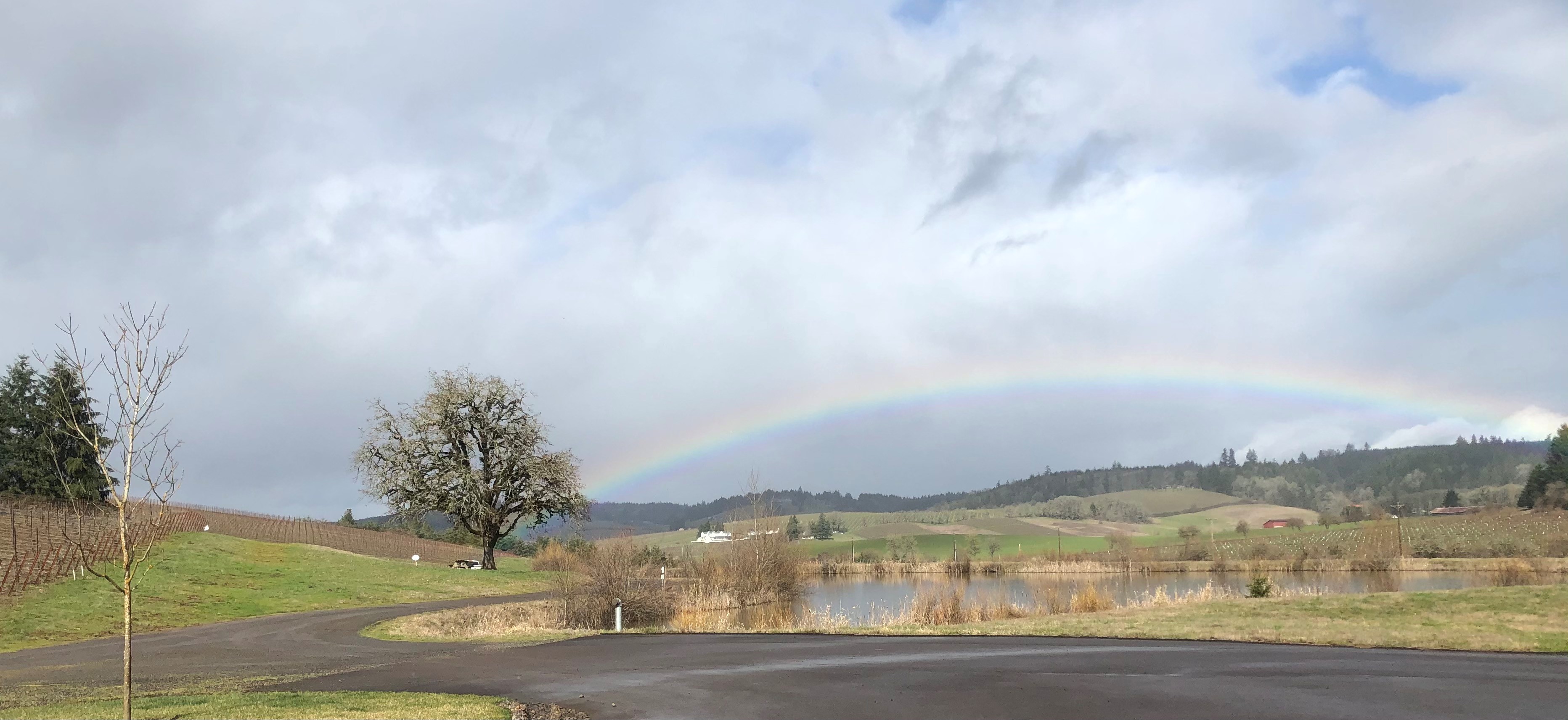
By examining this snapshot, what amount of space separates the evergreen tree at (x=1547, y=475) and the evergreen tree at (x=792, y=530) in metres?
102

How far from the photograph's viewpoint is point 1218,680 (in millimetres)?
Result: 13422

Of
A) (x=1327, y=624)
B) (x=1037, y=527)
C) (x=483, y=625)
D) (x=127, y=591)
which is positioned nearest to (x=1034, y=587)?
(x=1327, y=624)

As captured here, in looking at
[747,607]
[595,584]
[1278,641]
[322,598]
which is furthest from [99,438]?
[747,607]

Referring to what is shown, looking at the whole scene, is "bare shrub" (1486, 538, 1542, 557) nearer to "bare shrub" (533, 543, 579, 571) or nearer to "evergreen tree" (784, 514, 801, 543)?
"evergreen tree" (784, 514, 801, 543)

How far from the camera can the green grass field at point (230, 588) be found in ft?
86.1

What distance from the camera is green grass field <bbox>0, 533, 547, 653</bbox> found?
26234mm

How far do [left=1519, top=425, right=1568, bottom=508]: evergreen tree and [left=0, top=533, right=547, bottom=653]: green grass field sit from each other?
11733 centimetres

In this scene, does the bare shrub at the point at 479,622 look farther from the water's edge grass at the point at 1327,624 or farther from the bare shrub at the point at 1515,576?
the bare shrub at the point at 1515,576

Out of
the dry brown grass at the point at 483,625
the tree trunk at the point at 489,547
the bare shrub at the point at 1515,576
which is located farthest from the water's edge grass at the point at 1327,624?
the tree trunk at the point at 489,547

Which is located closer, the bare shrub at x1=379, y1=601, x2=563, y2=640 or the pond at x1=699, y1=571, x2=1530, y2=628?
the bare shrub at x1=379, y1=601, x2=563, y2=640

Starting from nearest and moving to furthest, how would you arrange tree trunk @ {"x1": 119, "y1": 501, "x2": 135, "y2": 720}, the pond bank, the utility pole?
tree trunk @ {"x1": 119, "y1": 501, "x2": 135, "y2": 720}
the pond bank
the utility pole

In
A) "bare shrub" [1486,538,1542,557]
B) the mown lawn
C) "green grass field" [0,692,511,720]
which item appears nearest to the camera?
"green grass field" [0,692,511,720]

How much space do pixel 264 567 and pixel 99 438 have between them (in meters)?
34.8

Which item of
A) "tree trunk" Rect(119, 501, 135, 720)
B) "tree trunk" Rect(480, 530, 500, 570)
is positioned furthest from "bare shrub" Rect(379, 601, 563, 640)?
"tree trunk" Rect(480, 530, 500, 570)
